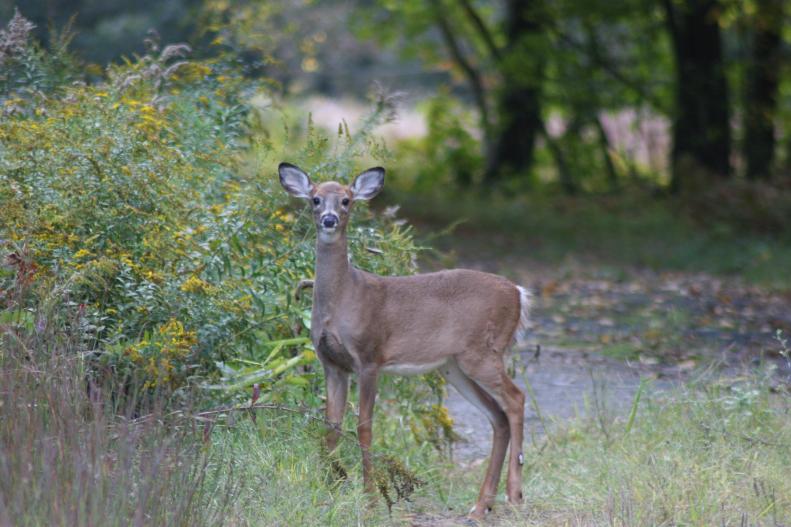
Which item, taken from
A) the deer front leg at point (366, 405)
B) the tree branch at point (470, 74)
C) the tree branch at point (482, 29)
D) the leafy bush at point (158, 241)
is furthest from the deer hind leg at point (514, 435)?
the tree branch at point (470, 74)

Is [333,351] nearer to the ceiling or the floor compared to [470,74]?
nearer to the ceiling

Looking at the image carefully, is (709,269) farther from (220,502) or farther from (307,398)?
(220,502)

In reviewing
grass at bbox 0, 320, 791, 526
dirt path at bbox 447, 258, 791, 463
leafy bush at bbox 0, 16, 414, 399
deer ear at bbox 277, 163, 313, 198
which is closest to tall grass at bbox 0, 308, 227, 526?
grass at bbox 0, 320, 791, 526

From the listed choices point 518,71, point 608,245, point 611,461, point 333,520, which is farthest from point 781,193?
point 333,520

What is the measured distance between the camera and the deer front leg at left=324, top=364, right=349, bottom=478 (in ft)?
21.5

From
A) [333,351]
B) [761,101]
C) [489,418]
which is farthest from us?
[761,101]

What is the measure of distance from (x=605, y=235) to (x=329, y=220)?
13.5 metres

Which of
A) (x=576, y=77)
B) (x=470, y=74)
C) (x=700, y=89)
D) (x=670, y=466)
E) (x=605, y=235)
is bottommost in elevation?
(x=470, y=74)

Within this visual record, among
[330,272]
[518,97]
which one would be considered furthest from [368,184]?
[518,97]

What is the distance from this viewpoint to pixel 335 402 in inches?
260

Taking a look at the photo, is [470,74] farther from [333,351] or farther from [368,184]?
[333,351]

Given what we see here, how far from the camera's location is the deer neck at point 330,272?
6531mm

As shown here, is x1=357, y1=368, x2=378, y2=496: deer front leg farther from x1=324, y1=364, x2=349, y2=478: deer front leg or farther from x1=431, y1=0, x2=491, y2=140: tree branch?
x1=431, y1=0, x2=491, y2=140: tree branch

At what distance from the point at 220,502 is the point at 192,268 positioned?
5.94ft
